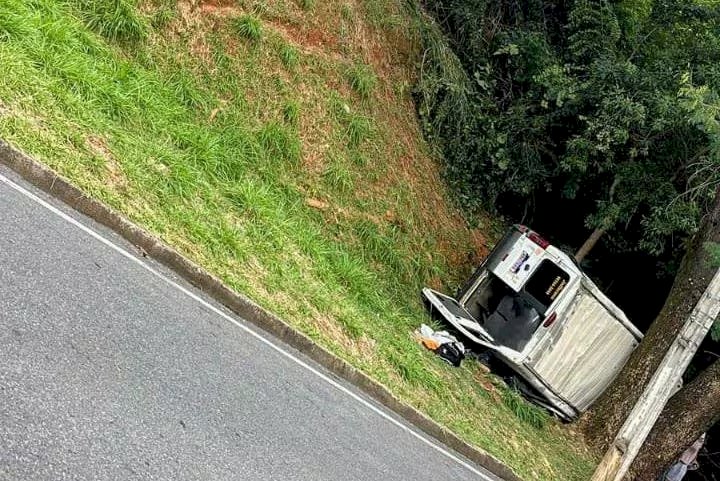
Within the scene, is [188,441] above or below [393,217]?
below

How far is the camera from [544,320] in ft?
38.9

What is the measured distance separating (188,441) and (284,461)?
83 cm

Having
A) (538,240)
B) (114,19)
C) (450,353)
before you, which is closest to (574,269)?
(538,240)

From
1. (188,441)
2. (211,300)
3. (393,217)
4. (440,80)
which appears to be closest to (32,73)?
(211,300)

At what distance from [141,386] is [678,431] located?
8.69 metres

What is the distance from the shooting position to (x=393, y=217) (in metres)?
12.9

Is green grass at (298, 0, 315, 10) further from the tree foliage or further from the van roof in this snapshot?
the van roof

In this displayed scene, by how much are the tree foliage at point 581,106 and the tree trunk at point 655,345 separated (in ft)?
6.25

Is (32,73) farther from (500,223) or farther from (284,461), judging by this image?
(500,223)

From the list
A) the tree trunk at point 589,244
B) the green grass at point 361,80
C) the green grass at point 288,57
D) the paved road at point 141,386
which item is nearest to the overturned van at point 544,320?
the green grass at point 361,80

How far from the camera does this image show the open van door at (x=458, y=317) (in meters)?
11.4

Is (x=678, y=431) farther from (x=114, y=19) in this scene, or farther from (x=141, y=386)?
(x=114, y=19)

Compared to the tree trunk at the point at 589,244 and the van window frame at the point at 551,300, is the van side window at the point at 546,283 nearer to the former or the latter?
the van window frame at the point at 551,300

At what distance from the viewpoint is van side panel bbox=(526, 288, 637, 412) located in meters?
11.9
